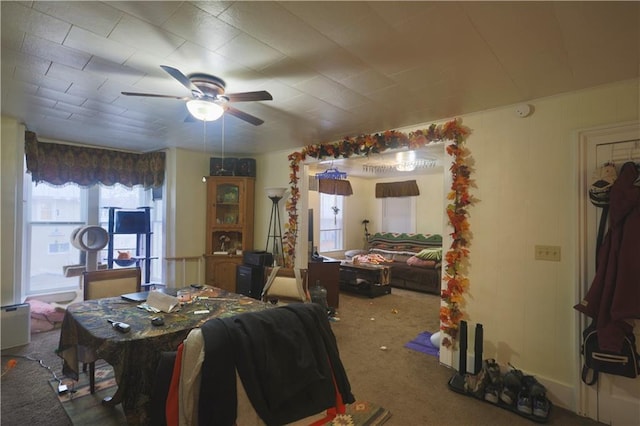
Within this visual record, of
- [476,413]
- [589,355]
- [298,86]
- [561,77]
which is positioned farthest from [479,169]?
[476,413]

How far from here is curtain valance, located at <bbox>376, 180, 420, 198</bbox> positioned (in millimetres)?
7349

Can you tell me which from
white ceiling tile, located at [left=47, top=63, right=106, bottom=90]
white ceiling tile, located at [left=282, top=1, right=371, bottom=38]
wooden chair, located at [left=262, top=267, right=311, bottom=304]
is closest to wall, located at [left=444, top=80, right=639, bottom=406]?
wooden chair, located at [left=262, top=267, right=311, bottom=304]

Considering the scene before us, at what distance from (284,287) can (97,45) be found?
7.30 ft

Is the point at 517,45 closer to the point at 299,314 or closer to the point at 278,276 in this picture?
the point at 299,314

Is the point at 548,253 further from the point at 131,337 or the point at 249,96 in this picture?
the point at 131,337

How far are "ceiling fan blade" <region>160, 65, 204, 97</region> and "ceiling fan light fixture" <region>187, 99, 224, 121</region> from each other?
6 centimetres

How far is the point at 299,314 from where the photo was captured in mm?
1369

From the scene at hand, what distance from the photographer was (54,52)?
185 cm

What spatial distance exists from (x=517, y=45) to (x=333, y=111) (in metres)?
1.48

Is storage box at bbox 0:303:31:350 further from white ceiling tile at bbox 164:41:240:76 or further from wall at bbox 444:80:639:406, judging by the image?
wall at bbox 444:80:639:406

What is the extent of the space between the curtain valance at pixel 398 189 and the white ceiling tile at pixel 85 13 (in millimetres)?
6635

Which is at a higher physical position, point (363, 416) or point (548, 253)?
point (548, 253)

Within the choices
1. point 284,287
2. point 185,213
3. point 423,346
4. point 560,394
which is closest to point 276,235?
point 185,213

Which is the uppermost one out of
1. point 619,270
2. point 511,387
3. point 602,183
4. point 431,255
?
point 602,183
